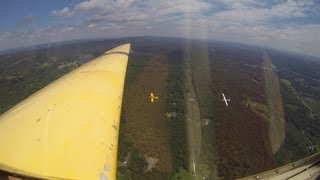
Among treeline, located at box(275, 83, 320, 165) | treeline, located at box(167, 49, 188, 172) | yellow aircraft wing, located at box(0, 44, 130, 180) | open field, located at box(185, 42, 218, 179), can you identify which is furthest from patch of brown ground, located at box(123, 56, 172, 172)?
treeline, located at box(275, 83, 320, 165)

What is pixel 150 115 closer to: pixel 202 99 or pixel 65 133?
pixel 202 99

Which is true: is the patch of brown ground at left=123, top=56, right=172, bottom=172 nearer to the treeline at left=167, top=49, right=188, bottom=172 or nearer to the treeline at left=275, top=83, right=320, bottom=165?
the treeline at left=167, top=49, right=188, bottom=172

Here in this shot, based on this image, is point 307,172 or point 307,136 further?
point 307,136

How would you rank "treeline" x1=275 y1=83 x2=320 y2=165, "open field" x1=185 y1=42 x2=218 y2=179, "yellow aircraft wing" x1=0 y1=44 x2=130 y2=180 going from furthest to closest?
"treeline" x1=275 y1=83 x2=320 y2=165 < "open field" x1=185 y1=42 x2=218 y2=179 < "yellow aircraft wing" x1=0 y1=44 x2=130 y2=180

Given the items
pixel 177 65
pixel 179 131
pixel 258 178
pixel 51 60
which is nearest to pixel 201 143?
pixel 179 131

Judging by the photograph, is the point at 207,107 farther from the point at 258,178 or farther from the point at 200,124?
the point at 258,178

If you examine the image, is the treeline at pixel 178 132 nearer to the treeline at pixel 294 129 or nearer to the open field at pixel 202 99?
the open field at pixel 202 99
